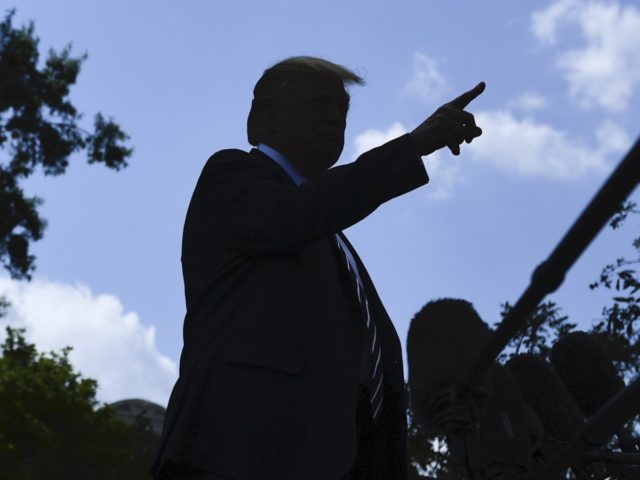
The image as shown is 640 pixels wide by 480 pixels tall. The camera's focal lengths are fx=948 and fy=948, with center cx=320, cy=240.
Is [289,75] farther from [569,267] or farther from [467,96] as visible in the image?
[569,267]

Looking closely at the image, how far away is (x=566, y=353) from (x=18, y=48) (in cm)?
2014

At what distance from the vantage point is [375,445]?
9.23 feet

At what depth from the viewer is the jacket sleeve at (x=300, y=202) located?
248cm

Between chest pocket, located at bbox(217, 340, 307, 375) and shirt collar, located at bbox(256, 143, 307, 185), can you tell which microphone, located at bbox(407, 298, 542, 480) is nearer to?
chest pocket, located at bbox(217, 340, 307, 375)

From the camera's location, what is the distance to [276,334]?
253 cm

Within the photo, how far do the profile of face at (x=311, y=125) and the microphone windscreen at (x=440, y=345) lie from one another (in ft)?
2.19

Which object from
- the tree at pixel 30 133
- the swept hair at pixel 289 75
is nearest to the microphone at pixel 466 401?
the swept hair at pixel 289 75

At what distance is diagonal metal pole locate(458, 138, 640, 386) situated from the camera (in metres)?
1.32

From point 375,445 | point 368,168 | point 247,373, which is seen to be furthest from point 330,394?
point 368,168

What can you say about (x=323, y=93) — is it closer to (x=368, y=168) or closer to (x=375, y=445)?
(x=368, y=168)

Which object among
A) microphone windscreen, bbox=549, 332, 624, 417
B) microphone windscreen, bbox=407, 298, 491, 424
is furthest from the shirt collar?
microphone windscreen, bbox=549, 332, 624, 417

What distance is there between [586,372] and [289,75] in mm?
1433

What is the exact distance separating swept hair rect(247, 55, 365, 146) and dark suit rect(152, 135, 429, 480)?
0.66 metres

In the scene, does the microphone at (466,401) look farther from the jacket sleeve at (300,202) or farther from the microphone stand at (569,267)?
the jacket sleeve at (300,202)
